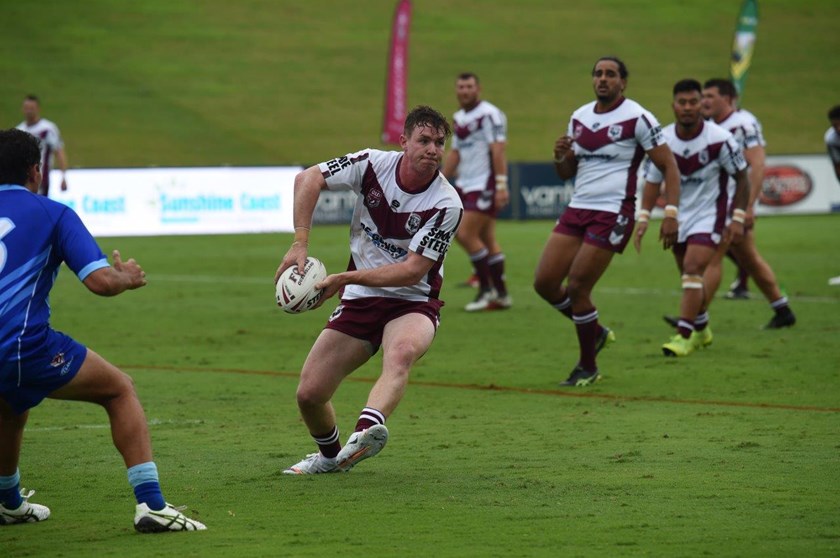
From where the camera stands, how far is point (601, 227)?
11305 mm

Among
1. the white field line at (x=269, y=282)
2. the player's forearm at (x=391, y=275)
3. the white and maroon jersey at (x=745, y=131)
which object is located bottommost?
the white field line at (x=269, y=282)

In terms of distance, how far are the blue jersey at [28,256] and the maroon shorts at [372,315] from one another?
2173 millimetres

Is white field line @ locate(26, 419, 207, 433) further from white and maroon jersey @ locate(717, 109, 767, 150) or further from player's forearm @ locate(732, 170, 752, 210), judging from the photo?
white and maroon jersey @ locate(717, 109, 767, 150)

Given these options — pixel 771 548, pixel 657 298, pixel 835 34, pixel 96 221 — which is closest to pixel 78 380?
pixel 771 548

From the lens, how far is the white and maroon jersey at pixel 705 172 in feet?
42.3

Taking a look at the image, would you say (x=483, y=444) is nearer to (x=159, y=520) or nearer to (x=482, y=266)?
(x=159, y=520)

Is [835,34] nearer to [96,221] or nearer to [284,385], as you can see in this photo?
[96,221]

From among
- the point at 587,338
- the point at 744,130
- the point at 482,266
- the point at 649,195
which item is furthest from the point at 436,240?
the point at 482,266

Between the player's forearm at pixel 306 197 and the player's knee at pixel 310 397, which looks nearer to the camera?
the player's knee at pixel 310 397

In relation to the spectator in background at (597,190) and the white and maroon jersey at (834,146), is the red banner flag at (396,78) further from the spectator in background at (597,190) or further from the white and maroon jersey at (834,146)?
the spectator in background at (597,190)

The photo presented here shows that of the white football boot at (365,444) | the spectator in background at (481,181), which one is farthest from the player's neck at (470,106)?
the white football boot at (365,444)

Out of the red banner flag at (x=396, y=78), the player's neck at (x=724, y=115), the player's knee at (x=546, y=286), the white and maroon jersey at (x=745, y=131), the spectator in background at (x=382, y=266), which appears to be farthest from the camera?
the red banner flag at (x=396, y=78)

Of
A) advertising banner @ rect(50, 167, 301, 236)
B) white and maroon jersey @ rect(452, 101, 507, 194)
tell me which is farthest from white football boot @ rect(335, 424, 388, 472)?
advertising banner @ rect(50, 167, 301, 236)

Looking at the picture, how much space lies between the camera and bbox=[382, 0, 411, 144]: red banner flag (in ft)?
115
